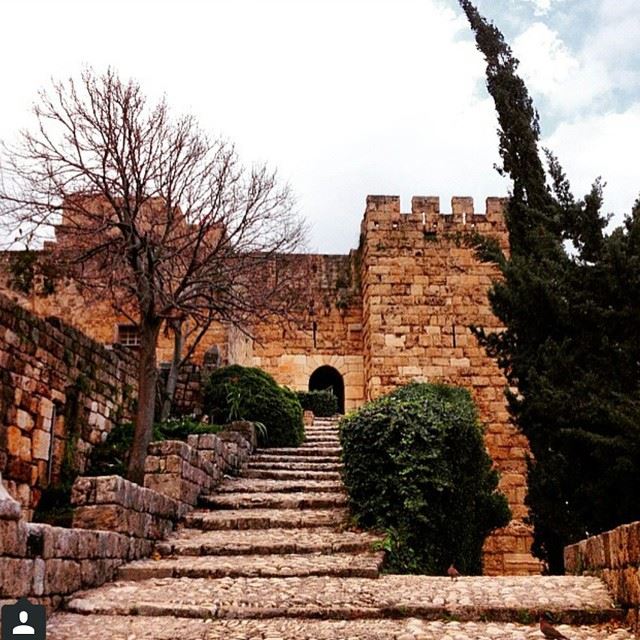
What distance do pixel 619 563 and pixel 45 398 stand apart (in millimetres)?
7401

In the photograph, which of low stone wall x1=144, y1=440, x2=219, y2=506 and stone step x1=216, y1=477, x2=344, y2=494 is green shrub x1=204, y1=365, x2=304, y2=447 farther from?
low stone wall x1=144, y1=440, x2=219, y2=506

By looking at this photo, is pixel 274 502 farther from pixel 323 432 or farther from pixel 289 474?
pixel 323 432

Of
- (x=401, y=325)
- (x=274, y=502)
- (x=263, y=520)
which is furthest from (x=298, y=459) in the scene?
(x=401, y=325)

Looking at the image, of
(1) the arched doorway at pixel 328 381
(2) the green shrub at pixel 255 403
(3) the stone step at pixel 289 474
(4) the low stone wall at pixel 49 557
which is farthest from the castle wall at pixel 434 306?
(4) the low stone wall at pixel 49 557

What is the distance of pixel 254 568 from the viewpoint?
748cm

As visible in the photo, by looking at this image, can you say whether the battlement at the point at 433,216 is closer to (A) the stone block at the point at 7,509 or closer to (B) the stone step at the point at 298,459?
(B) the stone step at the point at 298,459

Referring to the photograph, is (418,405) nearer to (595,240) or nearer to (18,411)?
(595,240)

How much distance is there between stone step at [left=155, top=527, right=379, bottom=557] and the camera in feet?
27.2

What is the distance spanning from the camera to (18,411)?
31.4ft

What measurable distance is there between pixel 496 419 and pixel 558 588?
11661mm

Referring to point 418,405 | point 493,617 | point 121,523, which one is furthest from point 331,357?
point 493,617

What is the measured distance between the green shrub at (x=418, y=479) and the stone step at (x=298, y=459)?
348 centimetres

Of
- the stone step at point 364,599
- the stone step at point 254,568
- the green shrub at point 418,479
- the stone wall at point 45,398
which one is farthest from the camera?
the stone wall at point 45,398

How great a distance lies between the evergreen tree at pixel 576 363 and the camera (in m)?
9.87
